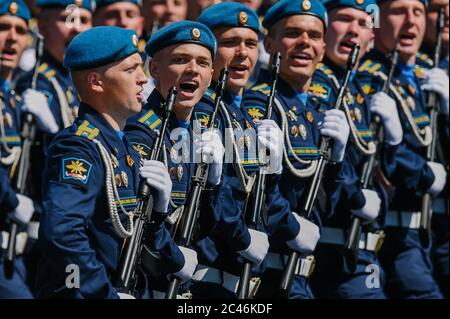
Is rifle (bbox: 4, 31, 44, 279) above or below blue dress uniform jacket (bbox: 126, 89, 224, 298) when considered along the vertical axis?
below

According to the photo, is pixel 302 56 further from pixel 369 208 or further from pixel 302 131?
pixel 369 208

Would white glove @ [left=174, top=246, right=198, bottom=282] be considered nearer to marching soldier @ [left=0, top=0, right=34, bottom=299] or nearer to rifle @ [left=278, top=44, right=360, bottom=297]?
rifle @ [left=278, top=44, right=360, bottom=297]

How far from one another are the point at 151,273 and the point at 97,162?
1096 mm

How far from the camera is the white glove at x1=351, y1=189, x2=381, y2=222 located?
45.2 feet

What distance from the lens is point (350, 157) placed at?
1403 cm

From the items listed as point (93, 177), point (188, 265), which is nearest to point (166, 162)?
point (188, 265)

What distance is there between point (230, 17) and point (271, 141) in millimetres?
989

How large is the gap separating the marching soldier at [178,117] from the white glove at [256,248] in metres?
0.65

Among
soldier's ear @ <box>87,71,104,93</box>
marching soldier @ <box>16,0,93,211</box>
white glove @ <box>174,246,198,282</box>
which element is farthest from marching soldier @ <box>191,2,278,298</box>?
marching soldier @ <box>16,0,93,211</box>

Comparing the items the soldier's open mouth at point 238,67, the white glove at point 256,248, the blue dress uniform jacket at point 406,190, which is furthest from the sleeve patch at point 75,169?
the blue dress uniform jacket at point 406,190

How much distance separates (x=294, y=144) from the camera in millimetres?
12961

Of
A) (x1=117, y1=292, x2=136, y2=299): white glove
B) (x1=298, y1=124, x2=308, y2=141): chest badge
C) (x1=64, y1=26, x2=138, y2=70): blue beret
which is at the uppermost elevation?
(x1=64, y1=26, x2=138, y2=70): blue beret

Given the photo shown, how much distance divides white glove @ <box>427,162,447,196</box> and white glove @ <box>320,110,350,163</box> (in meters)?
1.97
